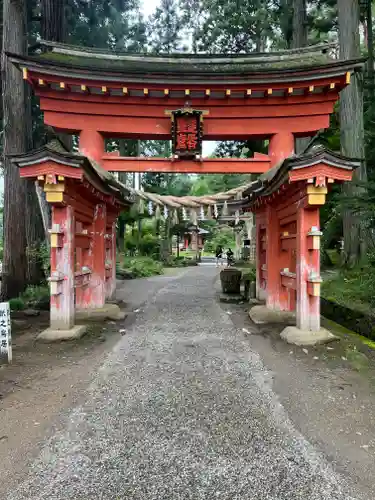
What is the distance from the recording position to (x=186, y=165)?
7891 millimetres

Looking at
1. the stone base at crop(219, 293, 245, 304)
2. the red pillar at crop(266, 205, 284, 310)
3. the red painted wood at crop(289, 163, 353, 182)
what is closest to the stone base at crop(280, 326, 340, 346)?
the red pillar at crop(266, 205, 284, 310)

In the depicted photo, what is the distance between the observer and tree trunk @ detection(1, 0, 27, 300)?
8.80 m

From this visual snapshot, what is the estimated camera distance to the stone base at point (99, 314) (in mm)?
7316

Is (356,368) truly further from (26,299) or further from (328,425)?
(26,299)

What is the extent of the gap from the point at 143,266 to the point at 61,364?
1504 centimetres

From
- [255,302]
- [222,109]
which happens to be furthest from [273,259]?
[222,109]

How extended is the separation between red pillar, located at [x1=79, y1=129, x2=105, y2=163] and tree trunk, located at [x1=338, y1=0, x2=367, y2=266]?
6.28 metres

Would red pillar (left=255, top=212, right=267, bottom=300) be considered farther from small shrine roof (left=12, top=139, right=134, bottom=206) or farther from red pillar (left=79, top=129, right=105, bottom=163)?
small shrine roof (left=12, top=139, right=134, bottom=206)

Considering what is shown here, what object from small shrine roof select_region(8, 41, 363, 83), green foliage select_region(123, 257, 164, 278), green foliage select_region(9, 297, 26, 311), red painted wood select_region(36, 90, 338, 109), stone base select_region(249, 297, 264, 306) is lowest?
stone base select_region(249, 297, 264, 306)

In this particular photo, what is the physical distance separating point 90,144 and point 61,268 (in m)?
3.14

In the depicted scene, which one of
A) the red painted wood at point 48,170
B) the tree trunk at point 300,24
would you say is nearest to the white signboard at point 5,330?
the red painted wood at point 48,170

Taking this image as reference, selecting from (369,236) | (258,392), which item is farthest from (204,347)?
(369,236)

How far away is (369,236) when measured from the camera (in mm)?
9398

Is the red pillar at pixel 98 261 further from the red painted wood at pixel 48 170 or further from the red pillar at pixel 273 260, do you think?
the red pillar at pixel 273 260
